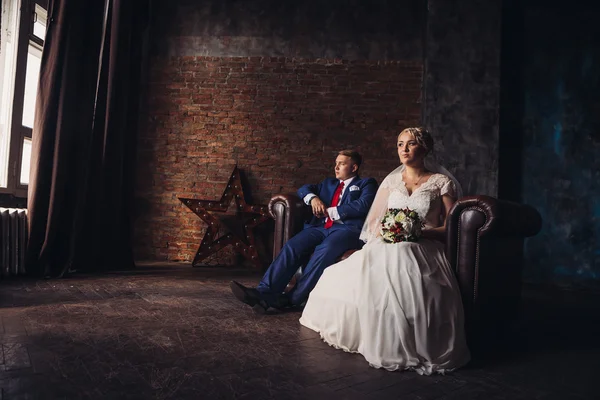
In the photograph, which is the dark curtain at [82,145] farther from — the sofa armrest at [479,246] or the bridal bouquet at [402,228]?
the sofa armrest at [479,246]

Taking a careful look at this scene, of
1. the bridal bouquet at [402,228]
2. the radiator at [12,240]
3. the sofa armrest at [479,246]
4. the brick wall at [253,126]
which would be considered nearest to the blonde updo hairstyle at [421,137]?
the sofa armrest at [479,246]

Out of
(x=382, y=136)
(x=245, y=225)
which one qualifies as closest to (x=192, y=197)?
(x=245, y=225)

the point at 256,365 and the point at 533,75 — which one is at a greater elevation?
the point at 533,75

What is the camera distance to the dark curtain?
181 inches

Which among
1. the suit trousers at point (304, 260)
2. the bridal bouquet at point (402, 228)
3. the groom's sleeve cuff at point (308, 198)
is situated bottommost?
the suit trousers at point (304, 260)

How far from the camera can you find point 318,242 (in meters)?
3.65

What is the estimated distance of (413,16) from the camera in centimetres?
611

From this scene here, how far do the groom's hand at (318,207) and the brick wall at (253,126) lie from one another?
2160 mm

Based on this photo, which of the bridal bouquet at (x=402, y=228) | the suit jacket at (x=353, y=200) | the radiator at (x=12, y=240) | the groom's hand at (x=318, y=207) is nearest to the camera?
the bridal bouquet at (x=402, y=228)

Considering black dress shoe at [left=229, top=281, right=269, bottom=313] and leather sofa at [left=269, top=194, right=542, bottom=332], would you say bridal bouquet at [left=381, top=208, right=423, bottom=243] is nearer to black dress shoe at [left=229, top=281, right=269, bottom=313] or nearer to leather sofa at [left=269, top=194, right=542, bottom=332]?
leather sofa at [left=269, top=194, right=542, bottom=332]

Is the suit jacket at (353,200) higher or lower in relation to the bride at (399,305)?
higher

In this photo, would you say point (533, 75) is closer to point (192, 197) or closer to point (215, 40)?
point (215, 40)

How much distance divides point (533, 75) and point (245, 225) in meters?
4.03

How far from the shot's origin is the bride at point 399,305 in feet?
7.41
